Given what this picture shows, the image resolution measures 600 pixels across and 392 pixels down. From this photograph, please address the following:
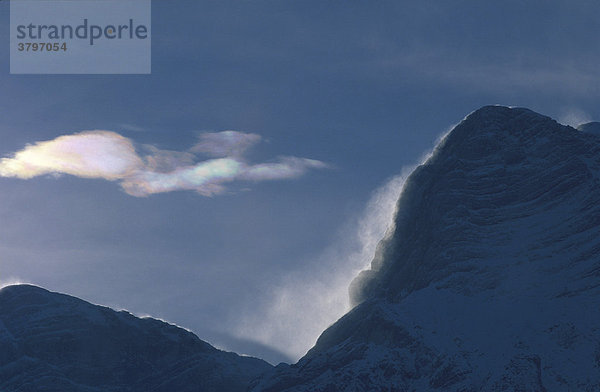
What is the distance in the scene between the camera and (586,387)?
198m
